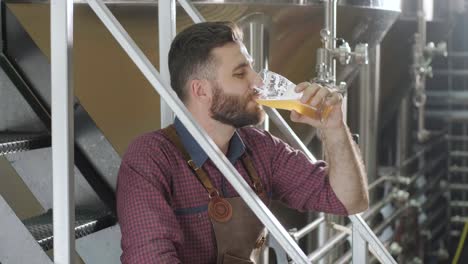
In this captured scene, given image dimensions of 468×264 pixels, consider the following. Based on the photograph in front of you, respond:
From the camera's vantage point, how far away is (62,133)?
5.04 ft

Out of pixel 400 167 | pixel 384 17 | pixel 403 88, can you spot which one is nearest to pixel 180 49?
pixel 384 17

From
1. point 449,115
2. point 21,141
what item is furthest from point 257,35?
point 449,115

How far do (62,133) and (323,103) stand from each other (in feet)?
1.73

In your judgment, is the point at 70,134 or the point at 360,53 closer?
the point at 70,134

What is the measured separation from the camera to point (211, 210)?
1.73 metres

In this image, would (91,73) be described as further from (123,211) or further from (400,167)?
(400,167)

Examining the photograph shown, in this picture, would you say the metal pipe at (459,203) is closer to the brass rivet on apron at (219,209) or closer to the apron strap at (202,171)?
the apron strap at (202,171)

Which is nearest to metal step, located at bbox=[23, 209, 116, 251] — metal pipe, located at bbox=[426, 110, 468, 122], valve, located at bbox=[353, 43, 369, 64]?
valve, located at bbox=[353, 43, 369, 64]

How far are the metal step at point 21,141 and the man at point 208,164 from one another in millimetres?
236

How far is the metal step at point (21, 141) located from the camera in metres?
1.68

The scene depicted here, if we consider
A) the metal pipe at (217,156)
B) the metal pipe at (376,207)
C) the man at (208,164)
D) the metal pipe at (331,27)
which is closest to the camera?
the metal pipe at (217,156)

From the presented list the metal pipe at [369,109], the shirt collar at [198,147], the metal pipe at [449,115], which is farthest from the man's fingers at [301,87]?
the metal pipe at [449,115]

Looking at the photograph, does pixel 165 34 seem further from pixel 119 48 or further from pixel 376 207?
pixel 376 207

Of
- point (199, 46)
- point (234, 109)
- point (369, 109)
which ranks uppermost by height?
point (199, 46)
